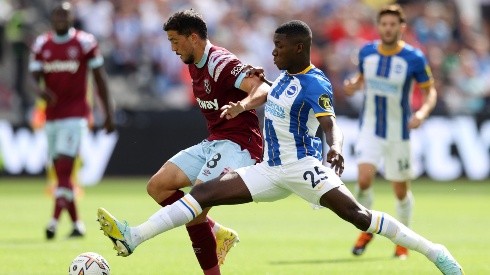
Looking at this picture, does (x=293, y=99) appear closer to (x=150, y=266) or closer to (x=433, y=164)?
(x=150, y=266)

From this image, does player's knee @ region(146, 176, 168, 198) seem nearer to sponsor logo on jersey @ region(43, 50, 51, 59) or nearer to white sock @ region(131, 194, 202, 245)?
white sock @ region(131, 194, 202, 245)

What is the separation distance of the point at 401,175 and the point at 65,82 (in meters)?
4.63

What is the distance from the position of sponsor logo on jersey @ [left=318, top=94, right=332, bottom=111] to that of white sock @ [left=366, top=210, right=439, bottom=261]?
94 cm

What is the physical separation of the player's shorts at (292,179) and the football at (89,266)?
133 centimetres

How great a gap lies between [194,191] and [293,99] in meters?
1.04

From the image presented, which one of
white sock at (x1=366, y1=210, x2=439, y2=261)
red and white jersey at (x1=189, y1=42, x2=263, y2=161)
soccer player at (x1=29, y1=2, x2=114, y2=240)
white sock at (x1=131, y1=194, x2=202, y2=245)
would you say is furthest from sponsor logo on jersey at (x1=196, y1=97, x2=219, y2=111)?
soccer player at (x1=29, y1=2, x2=114, y2=240)

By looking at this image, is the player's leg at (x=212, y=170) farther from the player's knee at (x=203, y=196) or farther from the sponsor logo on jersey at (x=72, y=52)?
the sponsor logo on jersey at (x=72, y=52)

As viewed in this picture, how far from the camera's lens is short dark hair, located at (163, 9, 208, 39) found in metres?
9.47

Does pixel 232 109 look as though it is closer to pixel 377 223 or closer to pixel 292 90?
pixel 292 90

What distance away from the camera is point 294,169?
919cm

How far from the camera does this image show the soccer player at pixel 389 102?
12945 mm

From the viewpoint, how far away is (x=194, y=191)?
9.07 meters

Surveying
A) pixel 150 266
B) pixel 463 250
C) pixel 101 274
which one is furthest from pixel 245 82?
pixel 463 250

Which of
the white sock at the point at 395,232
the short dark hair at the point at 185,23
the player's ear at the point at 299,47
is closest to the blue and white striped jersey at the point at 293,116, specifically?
the player's ear at the point at 299,47
